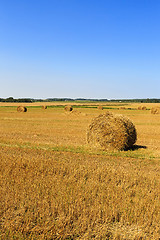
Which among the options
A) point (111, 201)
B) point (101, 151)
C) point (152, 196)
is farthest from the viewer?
point (101, 151)

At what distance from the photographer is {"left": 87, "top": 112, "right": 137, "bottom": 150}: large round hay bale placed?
46.0ft

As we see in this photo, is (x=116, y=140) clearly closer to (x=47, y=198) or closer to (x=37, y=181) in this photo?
(x=37, y=181)

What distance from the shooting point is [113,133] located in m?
14.2

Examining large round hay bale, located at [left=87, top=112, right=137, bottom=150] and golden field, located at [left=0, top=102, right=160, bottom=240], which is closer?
golden field, located at [left=0, top=102, right=160, bottom=240]

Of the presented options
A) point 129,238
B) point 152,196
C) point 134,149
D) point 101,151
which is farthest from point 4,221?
point 134,149

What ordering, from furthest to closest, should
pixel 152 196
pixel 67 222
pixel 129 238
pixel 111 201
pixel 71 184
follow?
pixel 71 184, pixel 152 196, pixel 111 201, pixel 67 222, pixel 129 238

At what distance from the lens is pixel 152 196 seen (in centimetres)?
611

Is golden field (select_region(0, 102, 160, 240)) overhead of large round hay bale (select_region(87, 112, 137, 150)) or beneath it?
beneath

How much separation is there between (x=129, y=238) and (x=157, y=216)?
3.24 ft

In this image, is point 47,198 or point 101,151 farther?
point 101,151

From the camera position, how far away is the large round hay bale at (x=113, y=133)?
46.0 ft

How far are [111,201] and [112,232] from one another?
3.77 feet

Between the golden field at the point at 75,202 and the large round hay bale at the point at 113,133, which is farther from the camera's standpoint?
the large round hay bale at the point at 113,133

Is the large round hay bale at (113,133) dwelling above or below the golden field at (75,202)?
above
